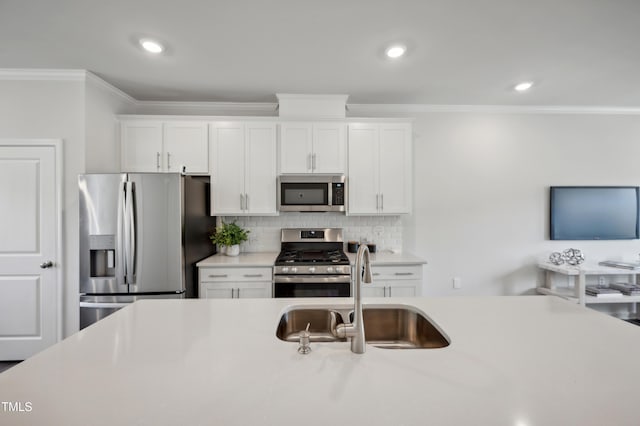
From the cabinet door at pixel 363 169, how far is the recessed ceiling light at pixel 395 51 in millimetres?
901

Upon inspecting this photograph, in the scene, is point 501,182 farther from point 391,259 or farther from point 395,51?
point 395,51

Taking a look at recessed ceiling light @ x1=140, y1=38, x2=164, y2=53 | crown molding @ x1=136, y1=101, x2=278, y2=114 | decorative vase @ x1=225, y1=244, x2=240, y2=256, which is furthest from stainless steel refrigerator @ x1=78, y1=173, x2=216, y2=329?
crown molding @ x1=136, y1=101, x2=278, y2=114

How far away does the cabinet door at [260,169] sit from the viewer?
3.22 m

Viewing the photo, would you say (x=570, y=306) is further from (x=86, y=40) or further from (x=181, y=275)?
(x=86, y=40)

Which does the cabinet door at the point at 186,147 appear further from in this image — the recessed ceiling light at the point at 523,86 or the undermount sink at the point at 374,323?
the recessed ceiling light at the point at 523,86

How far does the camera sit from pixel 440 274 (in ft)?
11.9

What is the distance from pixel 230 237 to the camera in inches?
127

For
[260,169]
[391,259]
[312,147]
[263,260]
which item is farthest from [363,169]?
[263,260]

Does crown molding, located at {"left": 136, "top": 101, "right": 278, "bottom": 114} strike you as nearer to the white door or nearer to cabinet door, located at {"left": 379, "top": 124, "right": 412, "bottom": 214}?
the white door

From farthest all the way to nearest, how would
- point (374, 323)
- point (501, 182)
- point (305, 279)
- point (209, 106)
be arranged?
1. point (501, 182)
2. point (209, 106)
3. point (305, 279)
4. point (374, 323)

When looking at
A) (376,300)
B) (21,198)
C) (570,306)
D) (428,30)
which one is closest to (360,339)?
(376,300)

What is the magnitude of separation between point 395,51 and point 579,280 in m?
3.19

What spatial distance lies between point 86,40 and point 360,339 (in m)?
2.82

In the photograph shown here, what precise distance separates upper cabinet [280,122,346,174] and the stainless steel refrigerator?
112 cm
